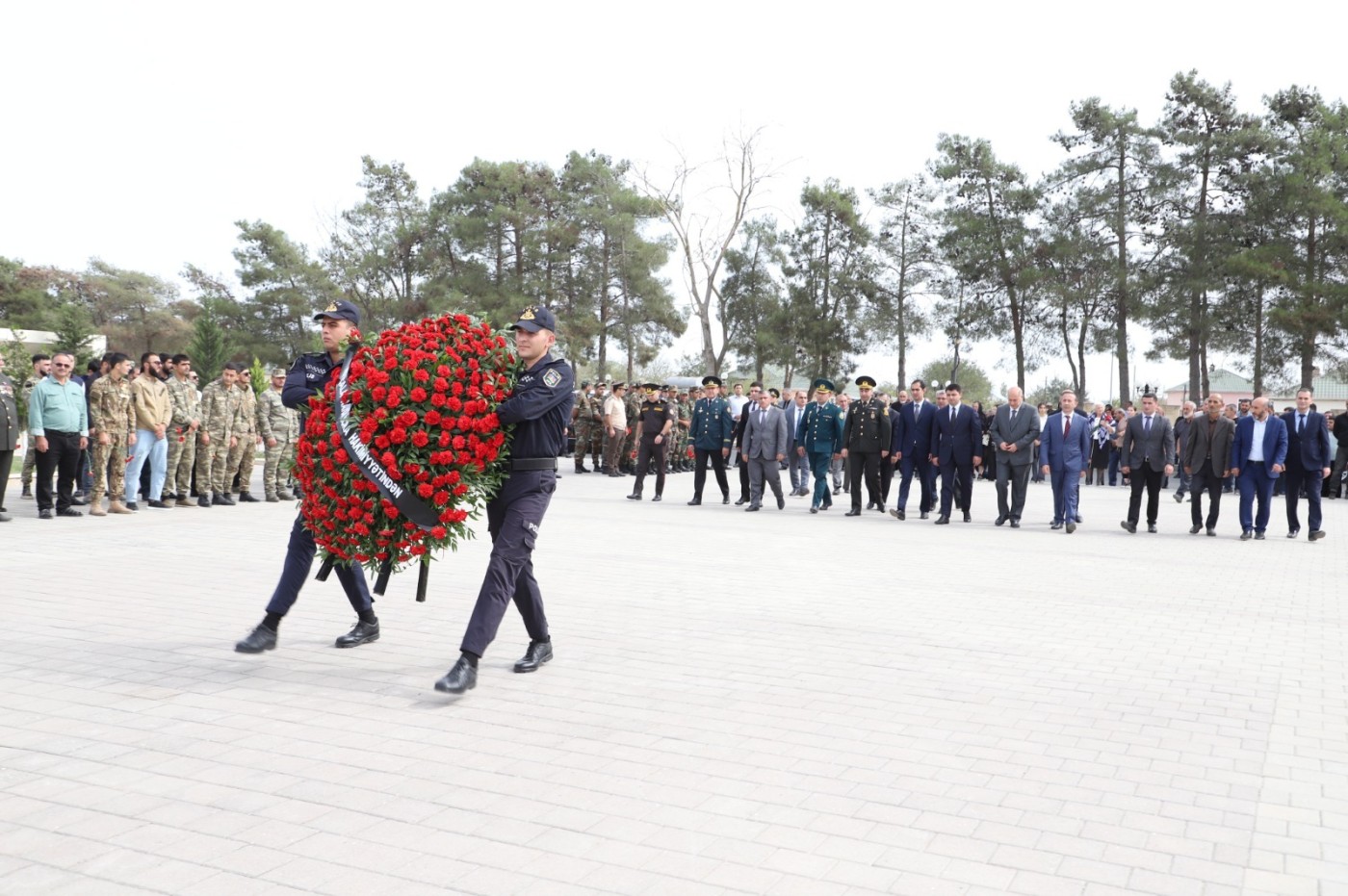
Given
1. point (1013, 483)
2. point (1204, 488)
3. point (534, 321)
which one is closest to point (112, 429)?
point (534, 321)

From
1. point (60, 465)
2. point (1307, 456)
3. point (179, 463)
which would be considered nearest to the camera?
point (60, 465)

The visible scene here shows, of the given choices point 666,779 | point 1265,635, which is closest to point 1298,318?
point 1265,635

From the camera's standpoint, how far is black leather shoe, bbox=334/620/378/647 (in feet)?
22.3

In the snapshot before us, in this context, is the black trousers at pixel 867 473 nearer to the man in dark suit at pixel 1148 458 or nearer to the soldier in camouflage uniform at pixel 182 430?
the man in dark suit at pixel 1148 458

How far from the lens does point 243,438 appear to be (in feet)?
52.4

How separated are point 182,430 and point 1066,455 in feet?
38.1

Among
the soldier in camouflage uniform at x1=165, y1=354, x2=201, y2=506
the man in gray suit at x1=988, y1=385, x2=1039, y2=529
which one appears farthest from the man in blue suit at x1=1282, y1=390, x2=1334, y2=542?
the soldier in camouflage uniform at x1=165, y1=354, x2=201, y2=506

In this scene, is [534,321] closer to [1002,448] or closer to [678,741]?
[678,741]

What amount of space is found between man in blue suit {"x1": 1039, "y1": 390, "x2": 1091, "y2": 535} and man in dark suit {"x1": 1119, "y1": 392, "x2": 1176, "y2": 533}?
0.65 metres

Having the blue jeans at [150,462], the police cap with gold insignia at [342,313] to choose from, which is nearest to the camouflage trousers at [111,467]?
the blue jeans at [150,462]

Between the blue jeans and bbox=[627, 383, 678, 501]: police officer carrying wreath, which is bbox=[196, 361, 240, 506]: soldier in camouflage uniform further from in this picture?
bbox=[627, 383, 678, 501]: police officer carrying wreath

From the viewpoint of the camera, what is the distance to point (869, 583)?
10000mm

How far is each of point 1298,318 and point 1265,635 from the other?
3224 cm

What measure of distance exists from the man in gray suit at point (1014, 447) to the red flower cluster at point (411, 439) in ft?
36.5
